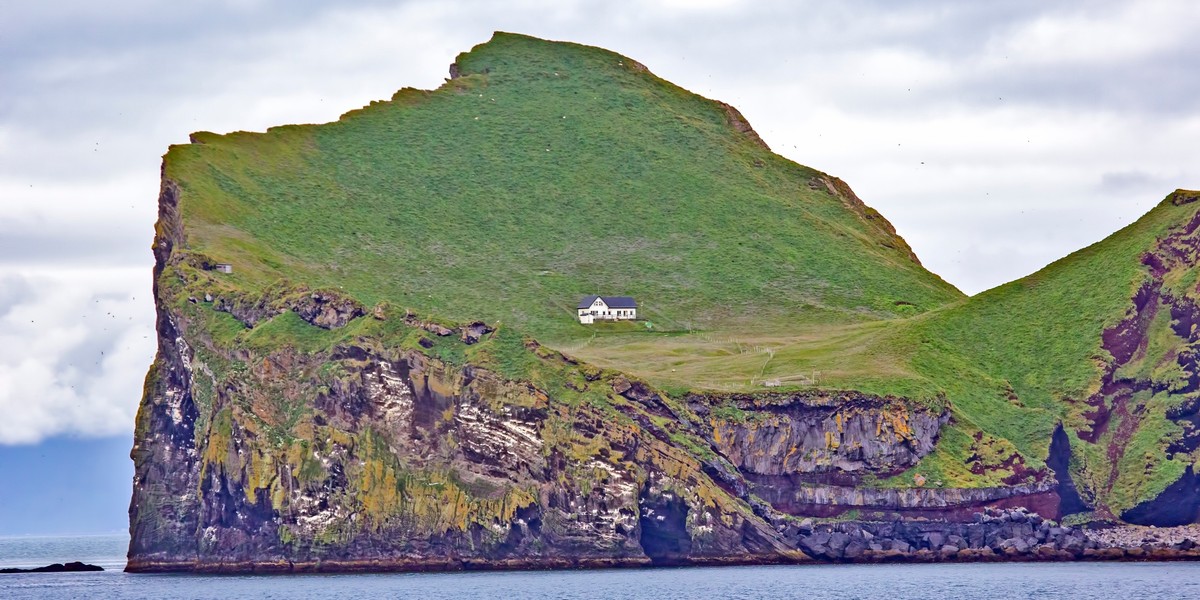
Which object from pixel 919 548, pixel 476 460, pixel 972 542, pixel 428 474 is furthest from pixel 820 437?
pixel 428 474

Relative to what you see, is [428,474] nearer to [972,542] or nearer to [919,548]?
[919,548]

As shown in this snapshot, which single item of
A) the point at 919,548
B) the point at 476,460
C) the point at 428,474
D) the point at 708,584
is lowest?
the point at 708,584

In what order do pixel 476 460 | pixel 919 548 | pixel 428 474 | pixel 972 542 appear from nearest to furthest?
pixel 919 548, pixel 972 542, pixel 428 474, pixel 476 460

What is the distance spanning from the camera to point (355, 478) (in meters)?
180

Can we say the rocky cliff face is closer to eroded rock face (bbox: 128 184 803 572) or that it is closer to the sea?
eroded rock face (bbox: 128 184 803 572)

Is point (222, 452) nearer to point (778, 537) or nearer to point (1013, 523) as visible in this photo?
point (778, 537)

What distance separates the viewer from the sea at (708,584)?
141000 millimetres

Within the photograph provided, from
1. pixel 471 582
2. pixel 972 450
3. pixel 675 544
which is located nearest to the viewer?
pixel 471 582

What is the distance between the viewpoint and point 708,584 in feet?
501

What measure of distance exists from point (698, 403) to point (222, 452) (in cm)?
4372

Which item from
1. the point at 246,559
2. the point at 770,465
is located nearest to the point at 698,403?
the point at 770,465

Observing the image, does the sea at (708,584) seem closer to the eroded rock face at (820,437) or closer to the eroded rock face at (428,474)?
the eroded rock face at (428,474)

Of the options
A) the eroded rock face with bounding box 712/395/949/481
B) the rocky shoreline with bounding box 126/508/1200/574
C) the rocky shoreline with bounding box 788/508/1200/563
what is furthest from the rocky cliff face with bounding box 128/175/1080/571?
the rocky shoreline with bounding box 788/508/1200/563

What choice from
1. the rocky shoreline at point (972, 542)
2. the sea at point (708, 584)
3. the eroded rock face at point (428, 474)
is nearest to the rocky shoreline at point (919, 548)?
the rocky shoreline at point (972, 542)
